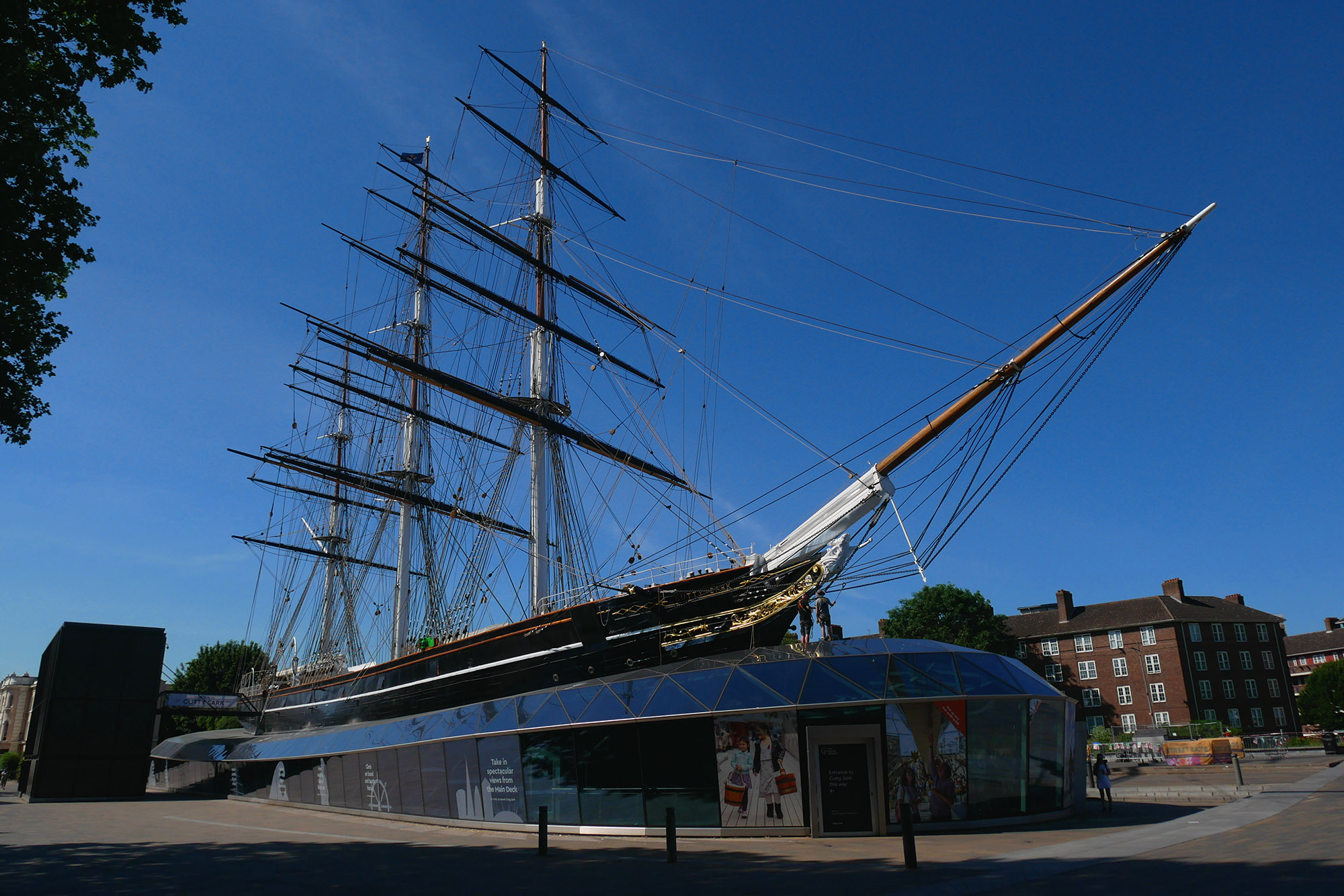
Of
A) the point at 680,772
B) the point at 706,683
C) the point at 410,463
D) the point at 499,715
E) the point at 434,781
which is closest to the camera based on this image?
the point at 680,772

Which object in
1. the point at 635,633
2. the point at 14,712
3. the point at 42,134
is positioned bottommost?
the point at 14,712

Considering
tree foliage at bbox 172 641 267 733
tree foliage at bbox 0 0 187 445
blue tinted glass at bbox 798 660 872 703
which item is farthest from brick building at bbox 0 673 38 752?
blue tinted glass at bbox 798 660 872 703

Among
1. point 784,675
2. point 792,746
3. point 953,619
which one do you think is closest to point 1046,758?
point 792,746

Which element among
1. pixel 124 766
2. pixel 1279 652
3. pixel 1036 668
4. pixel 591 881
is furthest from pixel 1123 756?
pixel 124 766

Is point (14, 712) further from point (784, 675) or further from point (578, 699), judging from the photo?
point (784, 675)

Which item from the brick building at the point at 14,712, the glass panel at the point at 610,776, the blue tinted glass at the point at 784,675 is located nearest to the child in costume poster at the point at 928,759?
the blue tinted glass at the point at 784,675

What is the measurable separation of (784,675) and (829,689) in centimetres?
103

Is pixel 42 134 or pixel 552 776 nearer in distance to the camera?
pixel 42 134

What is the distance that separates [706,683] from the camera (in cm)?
1633

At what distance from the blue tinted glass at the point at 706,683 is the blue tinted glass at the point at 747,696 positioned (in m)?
0.17

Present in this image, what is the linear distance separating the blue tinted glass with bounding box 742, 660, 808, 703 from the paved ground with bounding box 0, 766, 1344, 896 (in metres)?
2.70

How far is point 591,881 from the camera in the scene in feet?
36.3

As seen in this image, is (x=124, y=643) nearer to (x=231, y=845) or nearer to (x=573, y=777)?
(x=231, y=845)

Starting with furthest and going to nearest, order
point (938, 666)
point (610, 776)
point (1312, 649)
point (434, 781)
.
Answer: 1. point (1312, 649)
2. point (434, 781)
3. point (610, 776)
4. point (938, 666)
